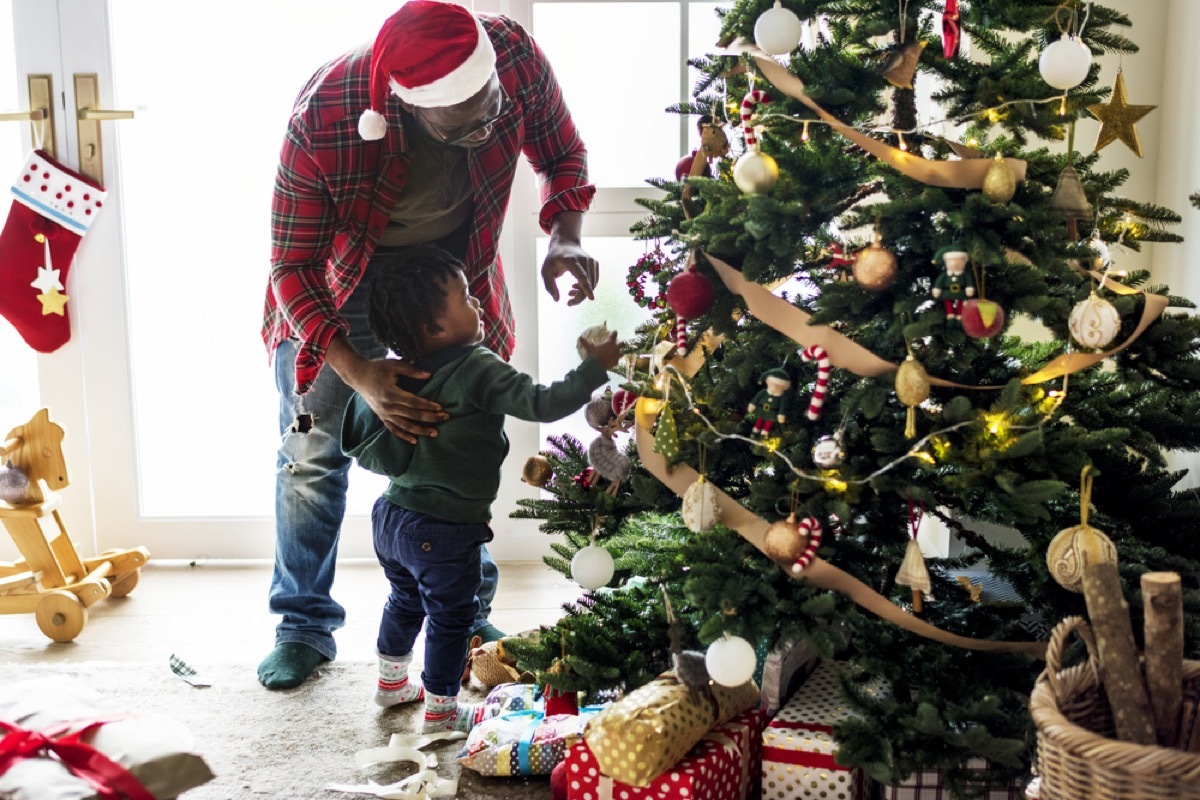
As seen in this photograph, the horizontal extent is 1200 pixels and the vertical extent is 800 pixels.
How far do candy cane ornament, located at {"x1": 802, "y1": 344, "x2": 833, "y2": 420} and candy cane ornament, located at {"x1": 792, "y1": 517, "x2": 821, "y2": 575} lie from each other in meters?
0.13

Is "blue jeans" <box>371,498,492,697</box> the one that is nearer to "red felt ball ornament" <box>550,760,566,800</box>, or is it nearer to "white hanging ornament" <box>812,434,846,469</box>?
"red felt ball ornament" <box>550,760,566,800</box>

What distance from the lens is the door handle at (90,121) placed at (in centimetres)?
271

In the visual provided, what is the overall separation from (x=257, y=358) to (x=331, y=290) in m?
1.01

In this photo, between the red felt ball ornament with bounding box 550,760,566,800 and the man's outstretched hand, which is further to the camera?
the man's outstretched hand

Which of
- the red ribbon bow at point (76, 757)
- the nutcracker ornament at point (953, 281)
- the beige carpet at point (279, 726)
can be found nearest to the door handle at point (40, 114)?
the beige carpet at point (279, 726)

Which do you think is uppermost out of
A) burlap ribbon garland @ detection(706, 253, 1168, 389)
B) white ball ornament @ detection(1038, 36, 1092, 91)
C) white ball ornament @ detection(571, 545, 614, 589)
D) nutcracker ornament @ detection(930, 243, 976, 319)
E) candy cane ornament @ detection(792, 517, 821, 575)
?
white ball ornament @ detection(1038, 36, 1092, 91)

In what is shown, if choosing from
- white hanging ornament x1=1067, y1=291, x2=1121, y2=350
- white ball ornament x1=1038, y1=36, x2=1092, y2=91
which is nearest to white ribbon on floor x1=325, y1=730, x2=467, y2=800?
white hanging ornament x1=1067, y1=291, x2=1121, y2=350

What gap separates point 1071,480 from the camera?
4.88ft

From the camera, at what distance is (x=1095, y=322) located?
1336mm

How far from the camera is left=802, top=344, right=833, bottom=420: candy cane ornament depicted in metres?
1.41

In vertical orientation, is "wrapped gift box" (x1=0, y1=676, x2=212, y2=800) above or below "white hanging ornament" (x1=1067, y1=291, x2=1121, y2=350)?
below

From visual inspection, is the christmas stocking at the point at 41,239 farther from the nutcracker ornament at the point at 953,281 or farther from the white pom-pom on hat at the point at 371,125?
the nutcracker ornament at the point at 953,281

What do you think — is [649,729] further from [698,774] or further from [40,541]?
[40,541]

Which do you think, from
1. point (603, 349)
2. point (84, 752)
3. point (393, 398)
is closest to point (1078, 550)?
point (603, 349)
